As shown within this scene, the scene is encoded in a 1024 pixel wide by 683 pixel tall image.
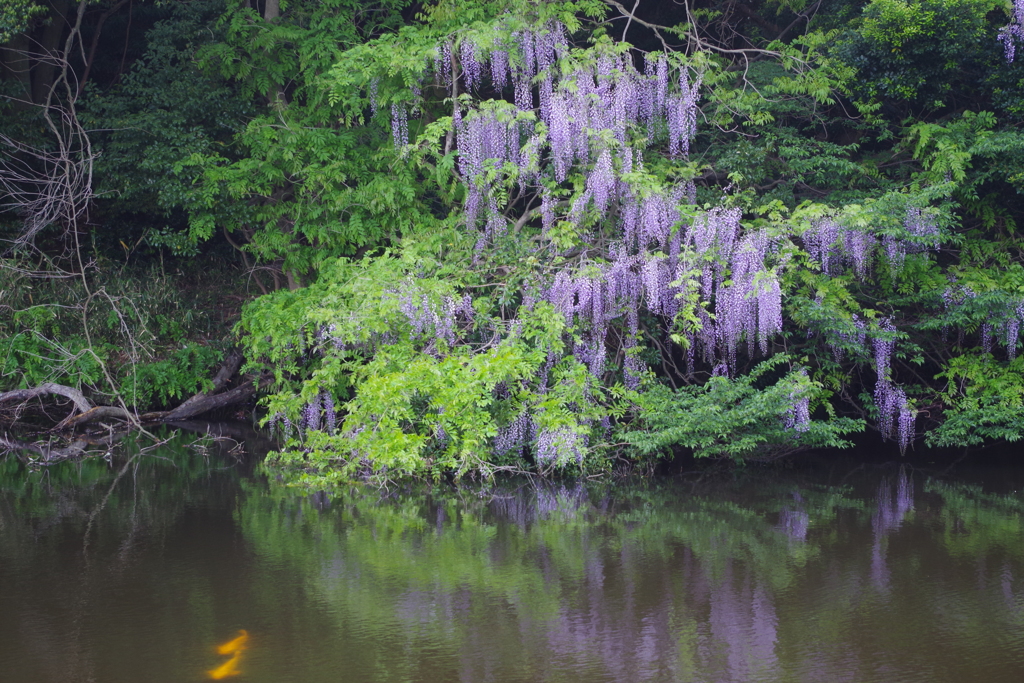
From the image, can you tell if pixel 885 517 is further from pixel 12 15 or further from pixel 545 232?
pixel 12 15

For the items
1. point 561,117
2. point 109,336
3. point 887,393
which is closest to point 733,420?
point 887,393

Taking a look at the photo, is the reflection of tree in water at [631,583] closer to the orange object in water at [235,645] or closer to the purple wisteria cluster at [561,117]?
the orange object in water at [235,645]

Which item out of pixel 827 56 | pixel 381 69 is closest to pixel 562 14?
pixel 381 69

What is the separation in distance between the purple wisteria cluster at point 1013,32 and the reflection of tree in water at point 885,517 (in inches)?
162

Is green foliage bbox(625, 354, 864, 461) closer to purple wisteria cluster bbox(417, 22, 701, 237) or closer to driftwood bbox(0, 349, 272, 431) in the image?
purple wisteria cluster bbox(417, 22, 701, 237)

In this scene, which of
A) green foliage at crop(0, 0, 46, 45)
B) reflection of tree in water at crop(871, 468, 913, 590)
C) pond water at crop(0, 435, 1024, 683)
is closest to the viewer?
pond water at crop(0, 435, 1024, 683)

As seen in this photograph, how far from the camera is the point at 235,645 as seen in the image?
434 centimetres

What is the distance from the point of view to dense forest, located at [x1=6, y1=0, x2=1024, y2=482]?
26.8ft

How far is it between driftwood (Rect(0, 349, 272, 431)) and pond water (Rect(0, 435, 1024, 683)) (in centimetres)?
188

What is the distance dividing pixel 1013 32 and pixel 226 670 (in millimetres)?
8733

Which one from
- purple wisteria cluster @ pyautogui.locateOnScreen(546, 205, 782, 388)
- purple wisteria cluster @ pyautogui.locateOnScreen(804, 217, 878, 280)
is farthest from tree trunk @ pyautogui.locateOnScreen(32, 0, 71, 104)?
purple wisteria cluster @ pyautogui.locateOnScreen(804, 217, 878, 280)

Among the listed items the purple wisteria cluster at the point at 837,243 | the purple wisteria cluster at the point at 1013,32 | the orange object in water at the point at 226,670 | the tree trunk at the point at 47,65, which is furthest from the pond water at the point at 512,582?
the tree trunk at the point at 47,65

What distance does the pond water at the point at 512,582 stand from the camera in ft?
13.7

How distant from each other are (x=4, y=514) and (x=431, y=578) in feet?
11.6
